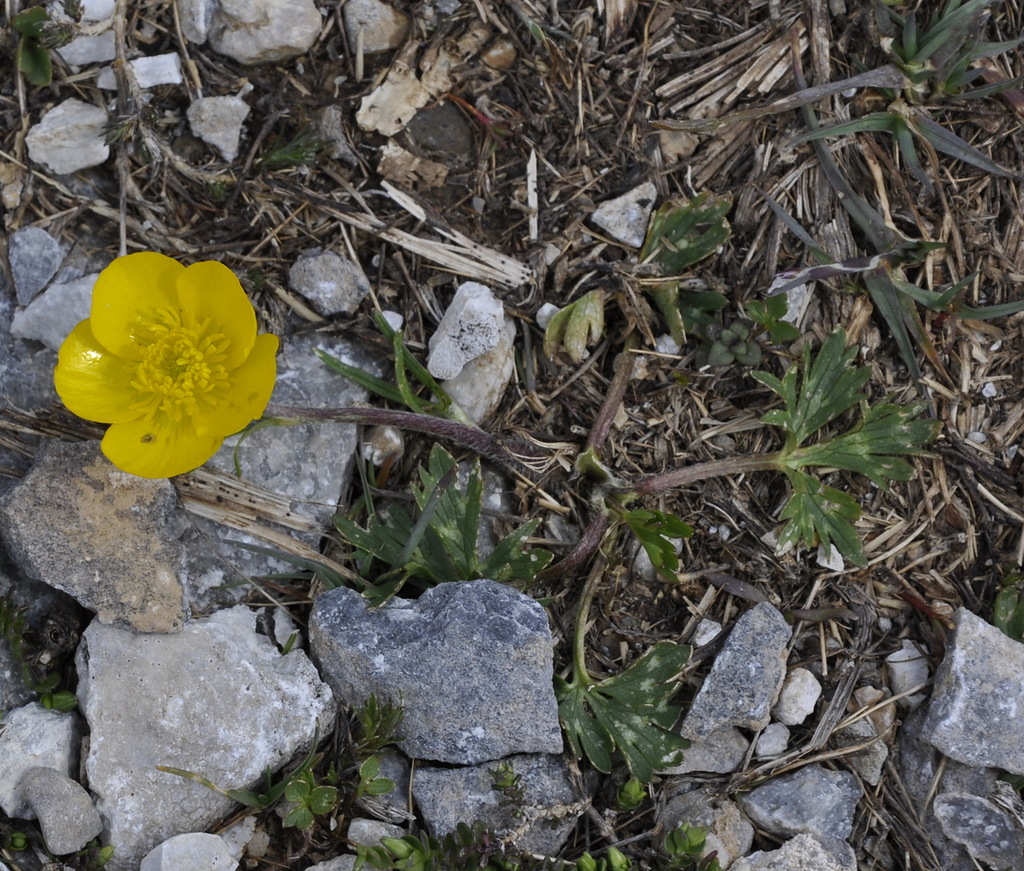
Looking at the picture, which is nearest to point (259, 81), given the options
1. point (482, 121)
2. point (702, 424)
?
point (482, 121)

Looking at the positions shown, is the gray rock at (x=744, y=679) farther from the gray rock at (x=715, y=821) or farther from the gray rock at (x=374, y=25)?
the gray rock at (x=374, y=25)

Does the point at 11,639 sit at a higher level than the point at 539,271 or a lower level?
lower

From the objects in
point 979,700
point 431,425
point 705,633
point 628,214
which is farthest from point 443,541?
point 979,700

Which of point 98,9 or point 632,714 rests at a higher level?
point 98,9

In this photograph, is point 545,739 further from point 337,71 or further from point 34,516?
point 337,71

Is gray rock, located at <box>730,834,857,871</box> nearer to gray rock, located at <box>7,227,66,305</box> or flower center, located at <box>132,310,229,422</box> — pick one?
flower center, located at <box>132,310,229,422</box>

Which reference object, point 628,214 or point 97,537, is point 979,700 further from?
point 97,537

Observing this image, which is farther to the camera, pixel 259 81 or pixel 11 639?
pixel 259 81
